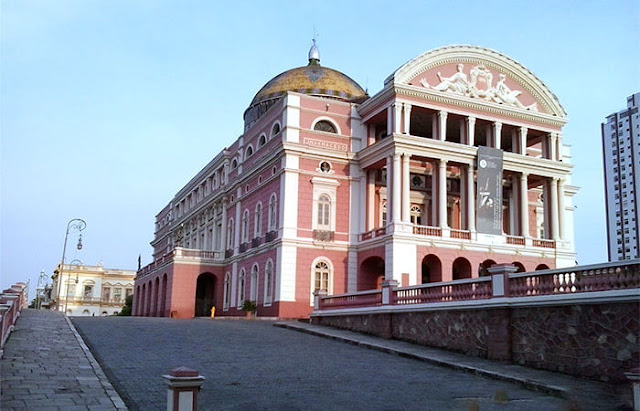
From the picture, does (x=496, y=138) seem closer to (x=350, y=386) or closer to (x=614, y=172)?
(x=614, y=172)

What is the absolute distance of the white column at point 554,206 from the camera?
3200 cm

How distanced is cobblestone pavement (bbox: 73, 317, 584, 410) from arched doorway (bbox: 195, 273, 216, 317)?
20293 millimetres

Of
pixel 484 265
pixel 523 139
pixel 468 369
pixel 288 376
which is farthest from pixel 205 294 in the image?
pixel 288 376

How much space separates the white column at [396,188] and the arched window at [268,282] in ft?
20.9

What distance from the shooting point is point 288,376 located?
41.3 ft

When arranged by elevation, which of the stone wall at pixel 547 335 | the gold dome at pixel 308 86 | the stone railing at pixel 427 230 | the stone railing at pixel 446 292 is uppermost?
the gold dome at pixel 308 86

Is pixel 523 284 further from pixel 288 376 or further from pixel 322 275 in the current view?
pixel 322 275

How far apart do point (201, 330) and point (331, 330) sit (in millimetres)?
4182

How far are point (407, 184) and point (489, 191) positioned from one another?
4.02m

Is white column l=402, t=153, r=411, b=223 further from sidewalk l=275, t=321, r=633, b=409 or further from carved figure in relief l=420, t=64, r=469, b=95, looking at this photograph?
sidewalk l=275, t=321, r=633, b=409

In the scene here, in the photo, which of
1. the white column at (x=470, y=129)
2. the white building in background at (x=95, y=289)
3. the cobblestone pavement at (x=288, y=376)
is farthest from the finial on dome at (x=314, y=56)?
the white building in background at (x=95, y=289)

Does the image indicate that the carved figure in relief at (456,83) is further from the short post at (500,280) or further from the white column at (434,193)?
the short post at (500,280)

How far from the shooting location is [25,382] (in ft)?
34.9

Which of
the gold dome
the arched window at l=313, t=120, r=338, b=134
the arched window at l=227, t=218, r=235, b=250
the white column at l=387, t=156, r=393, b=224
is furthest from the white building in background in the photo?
the white column at l=387, t=156, r=393, b=224
